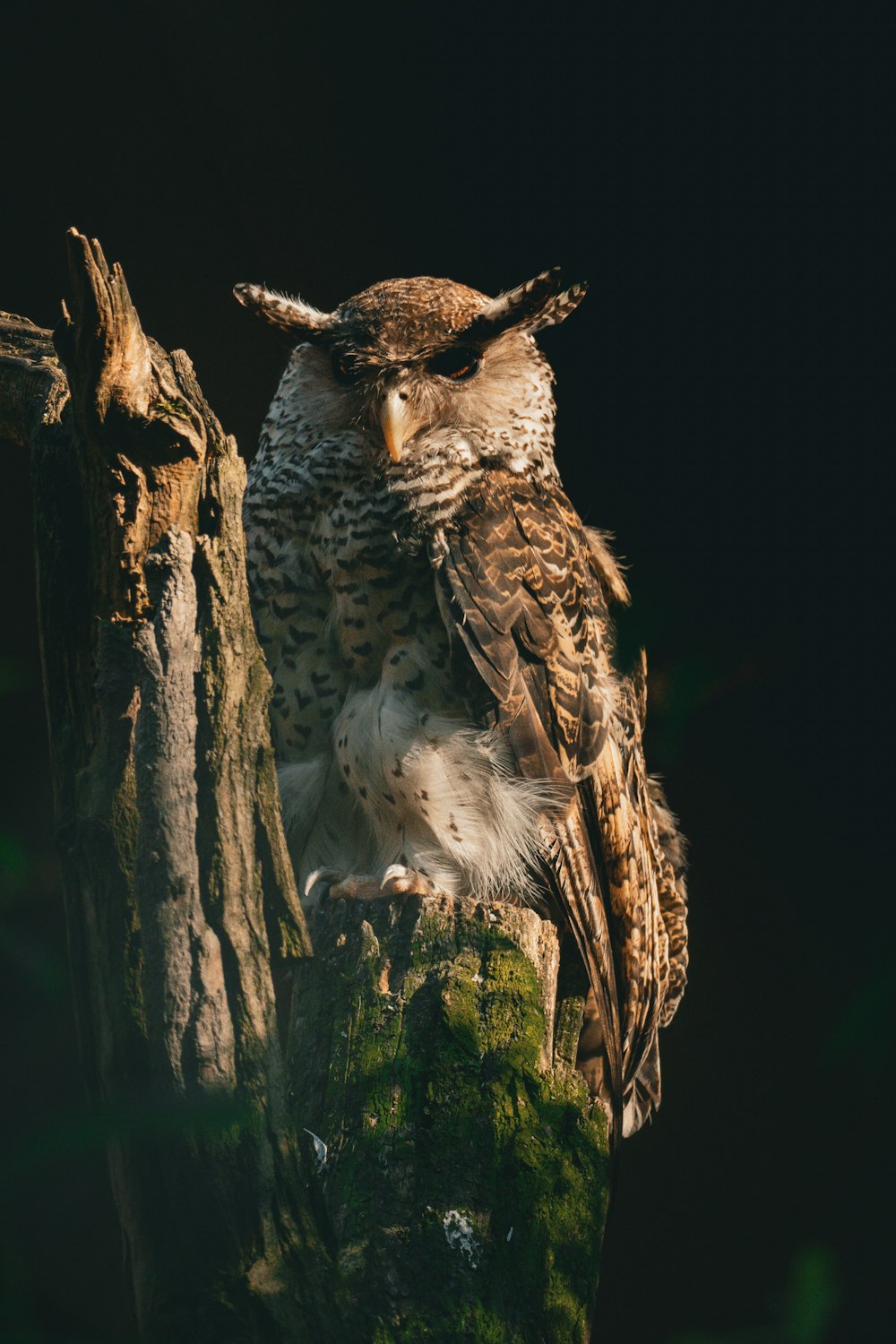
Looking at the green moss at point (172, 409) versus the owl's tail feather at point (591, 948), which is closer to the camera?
the green moss at point (172, 409)

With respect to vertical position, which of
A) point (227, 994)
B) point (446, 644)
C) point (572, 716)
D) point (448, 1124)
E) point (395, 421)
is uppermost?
point (395, 421)

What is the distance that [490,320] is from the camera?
2508mm

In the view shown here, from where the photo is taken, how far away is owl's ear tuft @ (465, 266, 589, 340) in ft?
8.16

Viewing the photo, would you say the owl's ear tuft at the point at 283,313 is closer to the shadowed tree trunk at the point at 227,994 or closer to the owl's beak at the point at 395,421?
the owl's beak at the point at 395,421

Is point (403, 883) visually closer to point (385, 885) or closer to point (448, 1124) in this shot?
point (385, 885)

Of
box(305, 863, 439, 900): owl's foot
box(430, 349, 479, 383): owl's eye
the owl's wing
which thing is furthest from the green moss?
box(430, 349, 479, 383): owl's eye

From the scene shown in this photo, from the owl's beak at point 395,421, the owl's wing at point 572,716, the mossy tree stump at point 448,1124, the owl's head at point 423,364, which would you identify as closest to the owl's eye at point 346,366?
the owl's head at point 423,364

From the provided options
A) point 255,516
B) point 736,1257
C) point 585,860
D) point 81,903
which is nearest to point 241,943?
point 81,903

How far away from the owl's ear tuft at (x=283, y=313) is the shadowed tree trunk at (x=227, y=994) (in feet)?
2.43

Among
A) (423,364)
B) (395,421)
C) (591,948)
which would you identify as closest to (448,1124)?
(591,948)

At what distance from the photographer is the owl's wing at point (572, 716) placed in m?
2.21

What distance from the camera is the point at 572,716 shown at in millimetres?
2322

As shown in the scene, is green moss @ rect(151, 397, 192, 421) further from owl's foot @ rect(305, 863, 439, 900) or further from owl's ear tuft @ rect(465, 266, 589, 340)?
owl's ear tuft @ rect(465, 266, 589, 340)

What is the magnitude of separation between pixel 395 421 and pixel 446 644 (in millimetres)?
496
